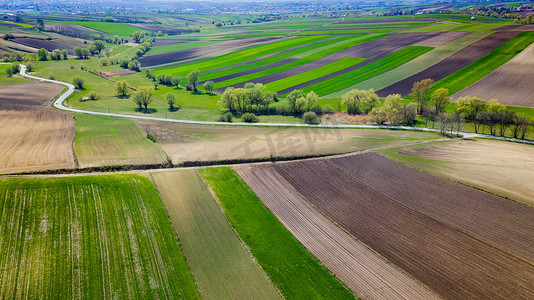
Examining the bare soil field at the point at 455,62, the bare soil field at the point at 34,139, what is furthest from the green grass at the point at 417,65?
the bare soil field at the point at 34,139

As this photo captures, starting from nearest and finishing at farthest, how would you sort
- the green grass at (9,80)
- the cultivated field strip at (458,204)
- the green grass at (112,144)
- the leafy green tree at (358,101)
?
the cultivated field strip at (458,204) → the green grass at (112,144) → the leafy green tree at (358,101) → the green grass at (9,80)

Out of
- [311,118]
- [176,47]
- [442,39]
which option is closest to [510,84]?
[442,39]

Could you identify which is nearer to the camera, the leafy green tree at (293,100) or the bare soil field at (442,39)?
the leafy green tree at (293,100)

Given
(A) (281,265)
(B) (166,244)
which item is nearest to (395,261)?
(A) (281,265)

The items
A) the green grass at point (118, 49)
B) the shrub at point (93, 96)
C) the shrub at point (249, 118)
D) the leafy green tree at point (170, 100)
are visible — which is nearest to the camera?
the shrub at point (249, 118)

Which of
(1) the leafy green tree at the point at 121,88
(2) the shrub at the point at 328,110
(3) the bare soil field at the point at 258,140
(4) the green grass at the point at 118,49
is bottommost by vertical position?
(3) the bare soil field at the point at 258,140

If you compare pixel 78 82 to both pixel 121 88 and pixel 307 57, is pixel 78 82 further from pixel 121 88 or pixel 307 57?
pixel 307 57

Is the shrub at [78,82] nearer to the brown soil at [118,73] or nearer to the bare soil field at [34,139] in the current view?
the brown soil at [118,73]
